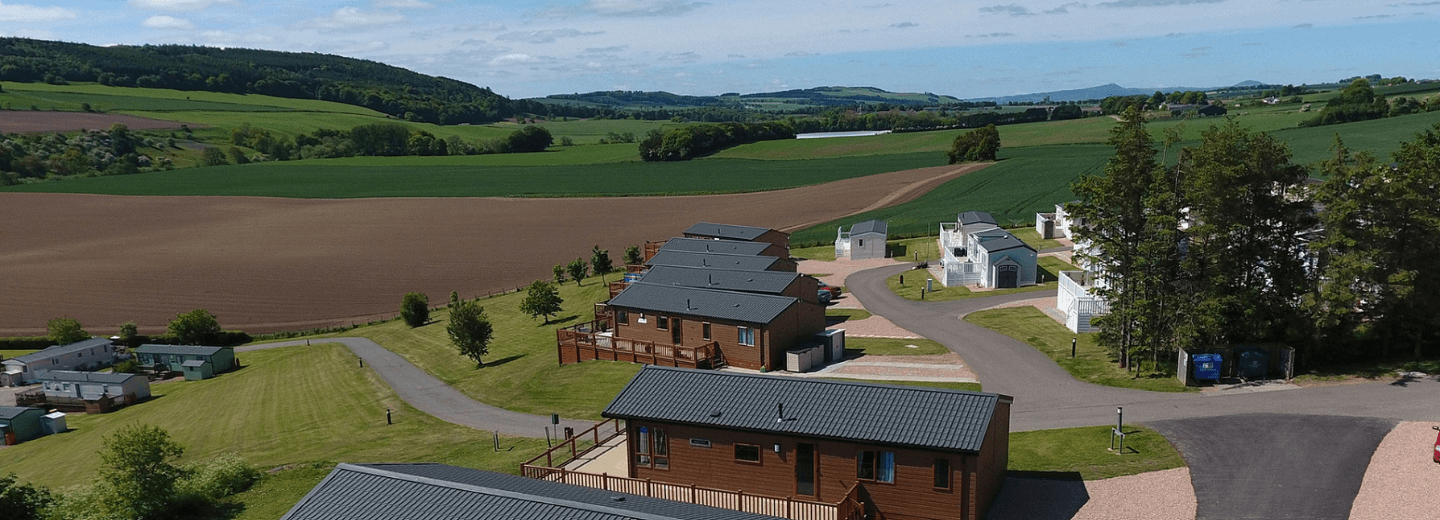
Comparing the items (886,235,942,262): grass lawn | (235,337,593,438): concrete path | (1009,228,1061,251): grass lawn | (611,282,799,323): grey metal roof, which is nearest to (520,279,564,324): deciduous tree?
(235,337,593,438): concrete path

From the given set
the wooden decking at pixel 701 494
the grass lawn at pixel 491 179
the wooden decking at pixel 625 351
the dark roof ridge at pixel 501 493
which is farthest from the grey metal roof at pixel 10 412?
the grass lawn at pixel 491 179

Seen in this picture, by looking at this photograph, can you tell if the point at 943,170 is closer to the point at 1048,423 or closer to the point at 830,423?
the point at 1048,423

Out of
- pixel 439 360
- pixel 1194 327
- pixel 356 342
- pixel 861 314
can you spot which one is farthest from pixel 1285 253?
pixel 356 342

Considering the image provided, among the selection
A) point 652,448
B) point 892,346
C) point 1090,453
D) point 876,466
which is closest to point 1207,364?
point 1090,453

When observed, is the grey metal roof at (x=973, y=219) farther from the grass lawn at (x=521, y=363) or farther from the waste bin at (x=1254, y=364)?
the waste bin at (x=1254, y=364)

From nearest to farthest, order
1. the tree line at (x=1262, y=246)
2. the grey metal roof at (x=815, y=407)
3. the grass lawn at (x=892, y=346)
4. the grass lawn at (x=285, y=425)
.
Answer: the grey metal roof at (x=815, y=407) < the tree line at (x=1262, y=246) < the grass lawn at (x=285, y=425) < the grass lawn at (x=892, y=346)

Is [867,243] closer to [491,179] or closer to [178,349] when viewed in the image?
[178,349]
